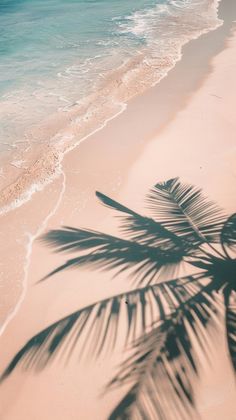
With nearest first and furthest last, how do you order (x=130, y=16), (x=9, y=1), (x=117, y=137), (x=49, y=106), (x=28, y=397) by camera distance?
(x=28, y=397), (x=117, y=137), (x=49, y=106), (x=130, y=16), (x=9, y=1)

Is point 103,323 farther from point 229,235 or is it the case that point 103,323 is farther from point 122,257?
point 229,235

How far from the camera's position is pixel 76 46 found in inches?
791

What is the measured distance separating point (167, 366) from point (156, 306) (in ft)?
3.14

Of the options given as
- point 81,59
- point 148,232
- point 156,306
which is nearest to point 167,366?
point 156,306

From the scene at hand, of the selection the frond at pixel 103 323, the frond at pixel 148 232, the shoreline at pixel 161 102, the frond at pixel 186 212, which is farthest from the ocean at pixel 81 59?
the frond at pixel 103 323

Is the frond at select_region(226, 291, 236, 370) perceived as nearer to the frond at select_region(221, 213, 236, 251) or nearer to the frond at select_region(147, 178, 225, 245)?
the frond at select_region(221, 213, 236, 251)

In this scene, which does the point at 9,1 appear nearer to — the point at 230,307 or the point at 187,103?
the point at 187,103

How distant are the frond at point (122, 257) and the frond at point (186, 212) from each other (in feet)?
1.62

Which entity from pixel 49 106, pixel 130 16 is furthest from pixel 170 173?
pixel 130 16

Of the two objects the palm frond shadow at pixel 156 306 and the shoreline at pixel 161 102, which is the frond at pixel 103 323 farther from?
the shoreline at pixel 161 102

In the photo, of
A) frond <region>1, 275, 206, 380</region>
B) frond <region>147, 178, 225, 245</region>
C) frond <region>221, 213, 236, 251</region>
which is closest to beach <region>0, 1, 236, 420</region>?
frond <region>1, 275, 206, 380</region>

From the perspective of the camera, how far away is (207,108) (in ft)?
38.3

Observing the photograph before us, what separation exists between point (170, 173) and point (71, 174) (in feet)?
8.43

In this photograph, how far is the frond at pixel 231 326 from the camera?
495 cm
